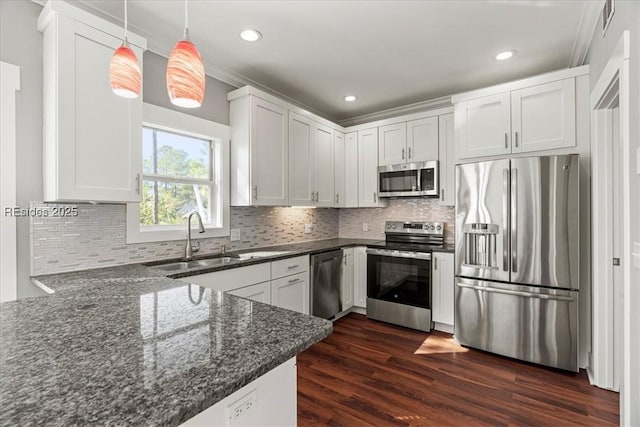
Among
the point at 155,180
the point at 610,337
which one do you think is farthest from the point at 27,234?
the point at 610,337

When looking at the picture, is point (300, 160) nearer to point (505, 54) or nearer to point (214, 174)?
point (214, 174)

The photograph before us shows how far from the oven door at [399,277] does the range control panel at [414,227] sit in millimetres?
525

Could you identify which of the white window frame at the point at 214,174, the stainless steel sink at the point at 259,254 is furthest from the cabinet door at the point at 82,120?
the stainless steel sink at the point at 259,254

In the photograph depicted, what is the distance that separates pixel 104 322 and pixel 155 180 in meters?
1.78

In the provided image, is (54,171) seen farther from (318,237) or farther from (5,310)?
(318,237)

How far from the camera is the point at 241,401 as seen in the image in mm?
841

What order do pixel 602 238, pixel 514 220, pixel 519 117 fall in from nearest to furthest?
pixel 602 238 < pixel 514 220 < pixel 519 117

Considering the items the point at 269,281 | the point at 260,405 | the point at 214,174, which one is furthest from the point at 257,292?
the point at 260,405

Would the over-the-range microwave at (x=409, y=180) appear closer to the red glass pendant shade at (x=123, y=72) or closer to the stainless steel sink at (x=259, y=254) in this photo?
the stainless steel sink at (x=259, y=254)

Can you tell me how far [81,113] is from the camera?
1.80 m

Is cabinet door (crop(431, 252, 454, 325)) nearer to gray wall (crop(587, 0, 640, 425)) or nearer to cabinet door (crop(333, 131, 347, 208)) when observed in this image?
cabinet door (crop(333, 131, 347, 208))

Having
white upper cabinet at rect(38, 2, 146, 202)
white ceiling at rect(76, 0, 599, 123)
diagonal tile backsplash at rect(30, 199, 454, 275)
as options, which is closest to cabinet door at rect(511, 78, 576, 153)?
white ceiling at rect(76, 0, 599, 123)

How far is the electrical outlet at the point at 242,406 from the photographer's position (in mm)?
812

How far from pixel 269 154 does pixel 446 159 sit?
191cm
